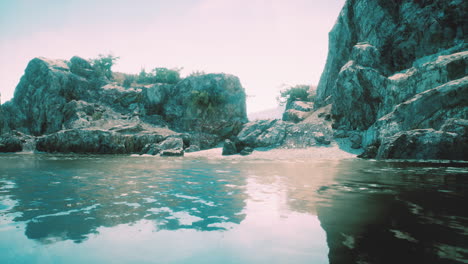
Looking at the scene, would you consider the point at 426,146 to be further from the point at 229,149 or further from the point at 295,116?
the point at 295,116

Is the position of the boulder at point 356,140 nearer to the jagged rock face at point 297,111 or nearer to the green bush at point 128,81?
the jagged rock face at point 297,111

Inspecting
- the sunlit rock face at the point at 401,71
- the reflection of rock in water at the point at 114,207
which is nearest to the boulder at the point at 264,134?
the sunlit rock face at the point at 401,71

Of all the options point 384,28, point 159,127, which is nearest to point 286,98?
point 384,28

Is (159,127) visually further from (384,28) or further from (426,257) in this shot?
(426,257)

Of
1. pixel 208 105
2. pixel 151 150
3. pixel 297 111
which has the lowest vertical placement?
pixel 151 150

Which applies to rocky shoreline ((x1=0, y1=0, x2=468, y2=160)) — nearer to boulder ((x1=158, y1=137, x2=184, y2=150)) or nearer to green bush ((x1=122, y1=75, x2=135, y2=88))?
boulder ((x1=158, y1=137, x2=184, y2=150))

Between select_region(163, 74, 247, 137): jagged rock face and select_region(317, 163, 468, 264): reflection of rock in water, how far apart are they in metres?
35.8

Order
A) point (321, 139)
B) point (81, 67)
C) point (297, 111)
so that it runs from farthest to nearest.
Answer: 1. point (81, 67)
2. point (297, 111)
3. point (321, 139)

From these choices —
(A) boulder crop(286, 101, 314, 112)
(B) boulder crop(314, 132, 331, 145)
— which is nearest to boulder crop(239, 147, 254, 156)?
(B) boulder crop(314, 132, 331, 145)

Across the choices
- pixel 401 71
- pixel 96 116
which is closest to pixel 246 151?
pixel 401 71

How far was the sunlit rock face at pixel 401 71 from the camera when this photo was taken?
1728 cm

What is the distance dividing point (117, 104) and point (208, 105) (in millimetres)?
17834

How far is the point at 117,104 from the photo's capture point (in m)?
46.4

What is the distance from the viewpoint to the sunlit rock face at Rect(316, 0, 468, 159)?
680 inches
